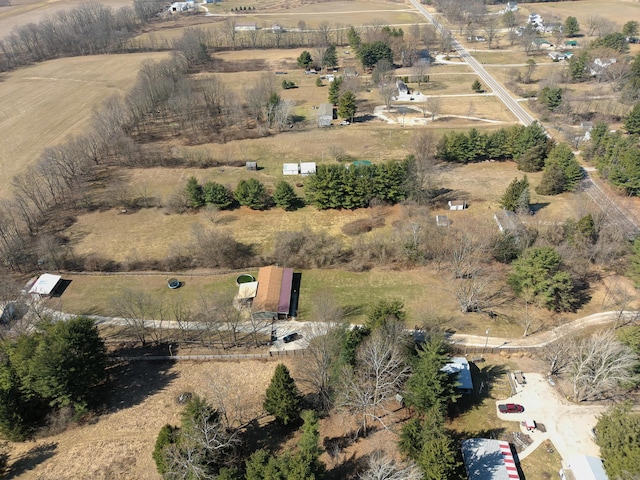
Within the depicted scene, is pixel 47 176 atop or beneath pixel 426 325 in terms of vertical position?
atop

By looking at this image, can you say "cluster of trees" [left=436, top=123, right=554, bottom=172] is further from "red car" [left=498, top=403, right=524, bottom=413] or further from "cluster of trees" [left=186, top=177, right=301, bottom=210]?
"red car" [left=498, top=403, right=524, bottom=413]

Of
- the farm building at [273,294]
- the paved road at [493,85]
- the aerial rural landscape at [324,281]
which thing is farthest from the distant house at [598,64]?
the farm building at [273,294]

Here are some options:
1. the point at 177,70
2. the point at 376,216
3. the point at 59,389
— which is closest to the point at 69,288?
the point at 59,389

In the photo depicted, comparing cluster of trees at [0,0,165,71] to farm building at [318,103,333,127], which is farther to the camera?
cluster of trees at [0,0,165,71]

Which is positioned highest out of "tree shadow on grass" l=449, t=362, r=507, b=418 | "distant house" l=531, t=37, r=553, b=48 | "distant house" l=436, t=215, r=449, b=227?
"distant house" l=531, t=37, r=553, b=48

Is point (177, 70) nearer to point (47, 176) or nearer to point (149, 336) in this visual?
point (47, 176)

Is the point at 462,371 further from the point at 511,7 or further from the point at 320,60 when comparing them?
the point at 511,7

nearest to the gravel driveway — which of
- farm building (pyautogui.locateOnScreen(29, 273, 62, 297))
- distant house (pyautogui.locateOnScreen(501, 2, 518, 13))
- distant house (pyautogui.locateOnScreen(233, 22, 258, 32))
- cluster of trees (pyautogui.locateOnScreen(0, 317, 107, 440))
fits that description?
cluster of trees (pyautogui.locateOnScreen(0, 317, 107, 440))

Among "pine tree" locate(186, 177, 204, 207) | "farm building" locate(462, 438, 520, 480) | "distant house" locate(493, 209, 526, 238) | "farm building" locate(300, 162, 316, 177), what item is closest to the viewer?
"farm building" locate(462, 438, 520, 480)
